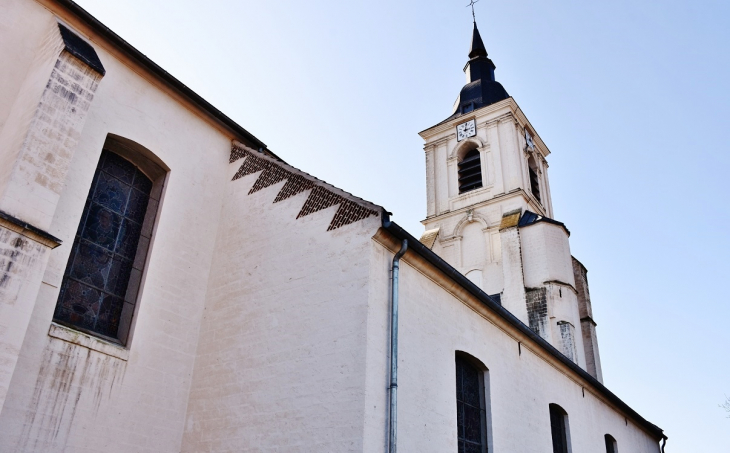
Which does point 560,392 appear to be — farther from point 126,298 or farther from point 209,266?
point 126,298

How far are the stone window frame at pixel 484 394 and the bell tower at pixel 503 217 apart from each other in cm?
835

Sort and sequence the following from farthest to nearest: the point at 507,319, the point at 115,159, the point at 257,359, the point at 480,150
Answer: the point at 480,150
the point at 507,319
the point at 115,159
the point at 257,359

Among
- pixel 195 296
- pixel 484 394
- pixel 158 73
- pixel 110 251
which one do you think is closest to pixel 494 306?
pixel 484 394

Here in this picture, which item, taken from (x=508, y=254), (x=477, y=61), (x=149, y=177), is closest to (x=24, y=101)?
(x=149, y=177)

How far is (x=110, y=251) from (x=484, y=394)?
6478mm

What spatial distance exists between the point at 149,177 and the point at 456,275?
521cm

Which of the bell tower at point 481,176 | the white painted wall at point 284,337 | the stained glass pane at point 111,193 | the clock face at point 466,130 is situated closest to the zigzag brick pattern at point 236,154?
the white painted wall at point 284,337

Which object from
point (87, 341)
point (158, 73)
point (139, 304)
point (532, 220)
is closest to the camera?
point (87, 341)

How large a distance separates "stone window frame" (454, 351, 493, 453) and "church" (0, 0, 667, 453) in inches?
1.1

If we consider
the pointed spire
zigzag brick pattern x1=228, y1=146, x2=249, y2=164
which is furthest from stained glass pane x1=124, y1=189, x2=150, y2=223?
the pointed spire

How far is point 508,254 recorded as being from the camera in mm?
20219

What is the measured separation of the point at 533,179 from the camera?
966 inches

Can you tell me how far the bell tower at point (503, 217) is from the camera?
756 inches

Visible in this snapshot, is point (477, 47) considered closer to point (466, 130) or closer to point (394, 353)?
point (466, 130)
